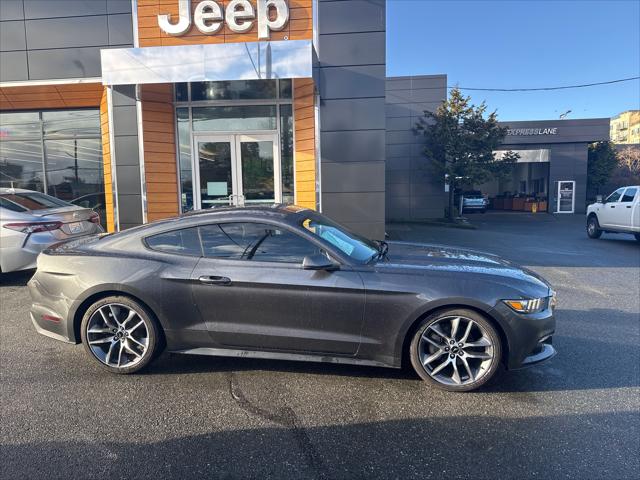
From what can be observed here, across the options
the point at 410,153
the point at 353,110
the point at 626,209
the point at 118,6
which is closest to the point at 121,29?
the point at 118,6

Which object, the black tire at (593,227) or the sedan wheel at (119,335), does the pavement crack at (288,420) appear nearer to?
the sedan wheel at (119,335)

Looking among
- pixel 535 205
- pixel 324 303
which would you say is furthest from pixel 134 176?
pixel 535 205

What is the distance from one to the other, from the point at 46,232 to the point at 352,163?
560 cm

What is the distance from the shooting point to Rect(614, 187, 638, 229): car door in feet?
39.5

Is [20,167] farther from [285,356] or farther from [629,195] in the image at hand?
[629,195]

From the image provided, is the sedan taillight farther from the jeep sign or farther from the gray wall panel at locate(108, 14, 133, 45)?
the jeep sign

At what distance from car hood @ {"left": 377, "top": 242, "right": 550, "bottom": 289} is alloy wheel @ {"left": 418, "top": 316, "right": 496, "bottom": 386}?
432 millimetres

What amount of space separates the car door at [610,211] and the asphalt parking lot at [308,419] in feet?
32.4

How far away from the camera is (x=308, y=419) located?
10.3 feet

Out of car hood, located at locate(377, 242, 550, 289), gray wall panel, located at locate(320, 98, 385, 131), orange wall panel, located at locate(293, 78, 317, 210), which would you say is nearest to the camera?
car hood, located at locate(377, 242, 550, 289)

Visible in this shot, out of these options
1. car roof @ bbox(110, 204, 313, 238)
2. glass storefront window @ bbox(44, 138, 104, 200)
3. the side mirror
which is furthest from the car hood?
glass storefront window @ bbox(44, 138, 104, 200)

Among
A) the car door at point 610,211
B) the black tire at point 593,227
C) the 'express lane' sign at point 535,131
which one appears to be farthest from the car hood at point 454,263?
the 'express lane' sign at point 535,131

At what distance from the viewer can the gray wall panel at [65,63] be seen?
9289mm

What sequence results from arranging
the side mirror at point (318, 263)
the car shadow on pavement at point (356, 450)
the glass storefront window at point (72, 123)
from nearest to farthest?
the car shadow on pavement at point (356, 450) → the side mirror at point (318, 263) → the glass storefront window at point (72, 123)
